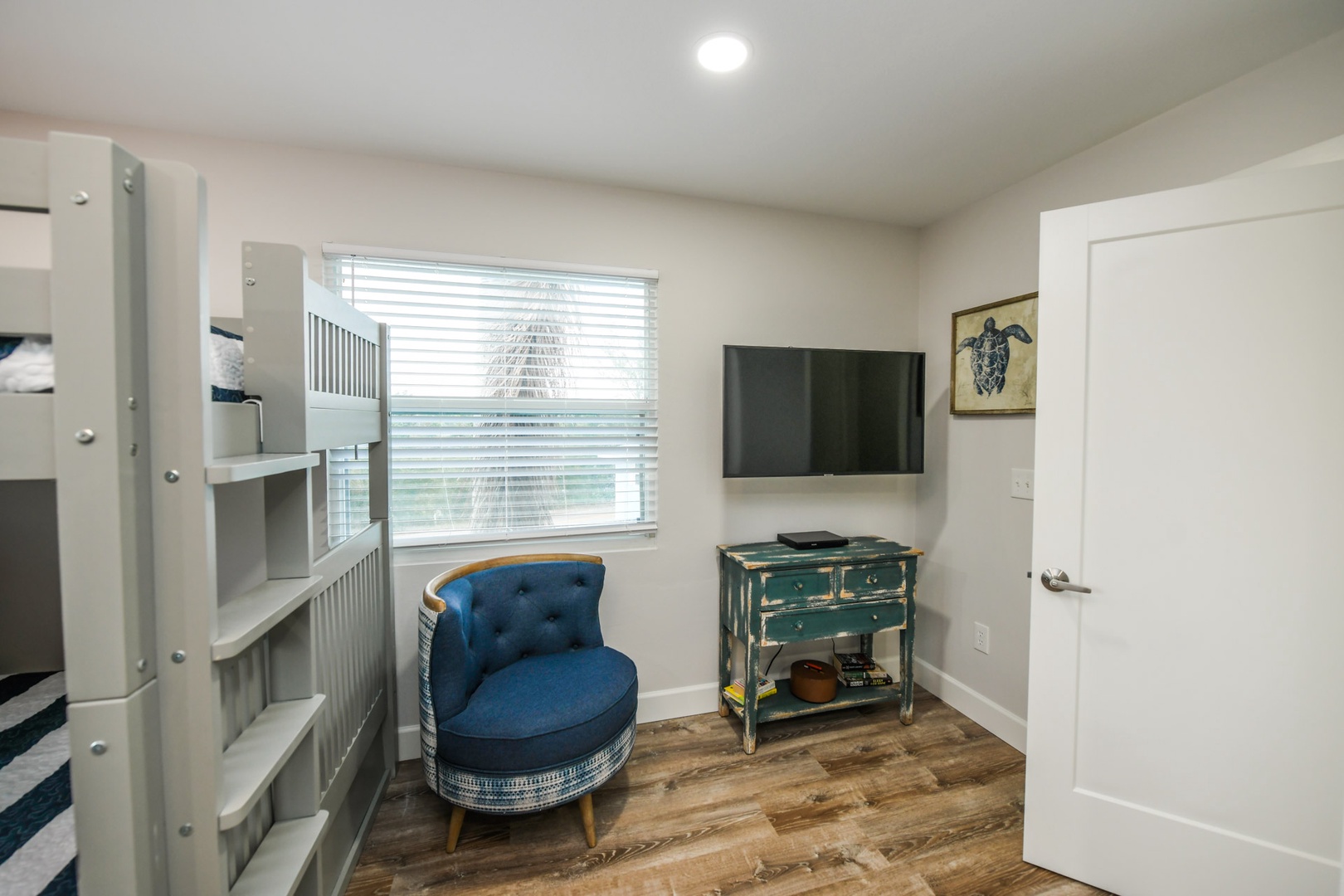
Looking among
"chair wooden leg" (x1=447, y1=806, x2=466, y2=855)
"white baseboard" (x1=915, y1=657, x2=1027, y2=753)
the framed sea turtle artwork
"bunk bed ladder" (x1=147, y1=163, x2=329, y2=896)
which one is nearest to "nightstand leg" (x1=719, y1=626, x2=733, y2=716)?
"white baseboard" (x1=915, y1=657, x2=1027, y2=753)

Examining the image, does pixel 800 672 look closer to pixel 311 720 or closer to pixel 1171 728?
pixel 1171 728

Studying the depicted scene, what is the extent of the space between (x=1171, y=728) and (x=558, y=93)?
8.64 feet

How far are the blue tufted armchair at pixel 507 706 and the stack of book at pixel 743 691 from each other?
0.66 meters

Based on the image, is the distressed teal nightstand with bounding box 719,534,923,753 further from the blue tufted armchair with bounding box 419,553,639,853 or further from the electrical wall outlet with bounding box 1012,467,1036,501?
the blue tufted armchair with bounding box 419,553,639,853

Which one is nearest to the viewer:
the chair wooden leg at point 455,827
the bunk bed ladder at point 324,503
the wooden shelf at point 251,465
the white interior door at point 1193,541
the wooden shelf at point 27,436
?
the wooden shelf at point 27,436

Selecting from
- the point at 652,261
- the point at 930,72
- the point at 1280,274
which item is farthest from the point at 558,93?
the point at 1280,274

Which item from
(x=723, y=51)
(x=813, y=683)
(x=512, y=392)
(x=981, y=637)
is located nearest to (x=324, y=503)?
(x=512, y=392)

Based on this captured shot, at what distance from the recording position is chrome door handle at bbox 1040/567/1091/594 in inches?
60.5

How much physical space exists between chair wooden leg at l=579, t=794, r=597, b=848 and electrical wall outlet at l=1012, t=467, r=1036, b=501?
6.79 feet

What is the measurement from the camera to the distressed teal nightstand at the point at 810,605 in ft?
7.11

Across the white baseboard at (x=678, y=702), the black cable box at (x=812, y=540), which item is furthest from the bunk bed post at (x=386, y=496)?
the black cable box at (x=812, y=540)

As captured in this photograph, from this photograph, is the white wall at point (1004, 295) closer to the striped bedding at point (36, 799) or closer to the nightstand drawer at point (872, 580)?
the nightstand drawer at point (872, 580)

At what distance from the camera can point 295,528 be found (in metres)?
1.25

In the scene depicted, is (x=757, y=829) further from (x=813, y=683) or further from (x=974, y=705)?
(x=974, y=705)
